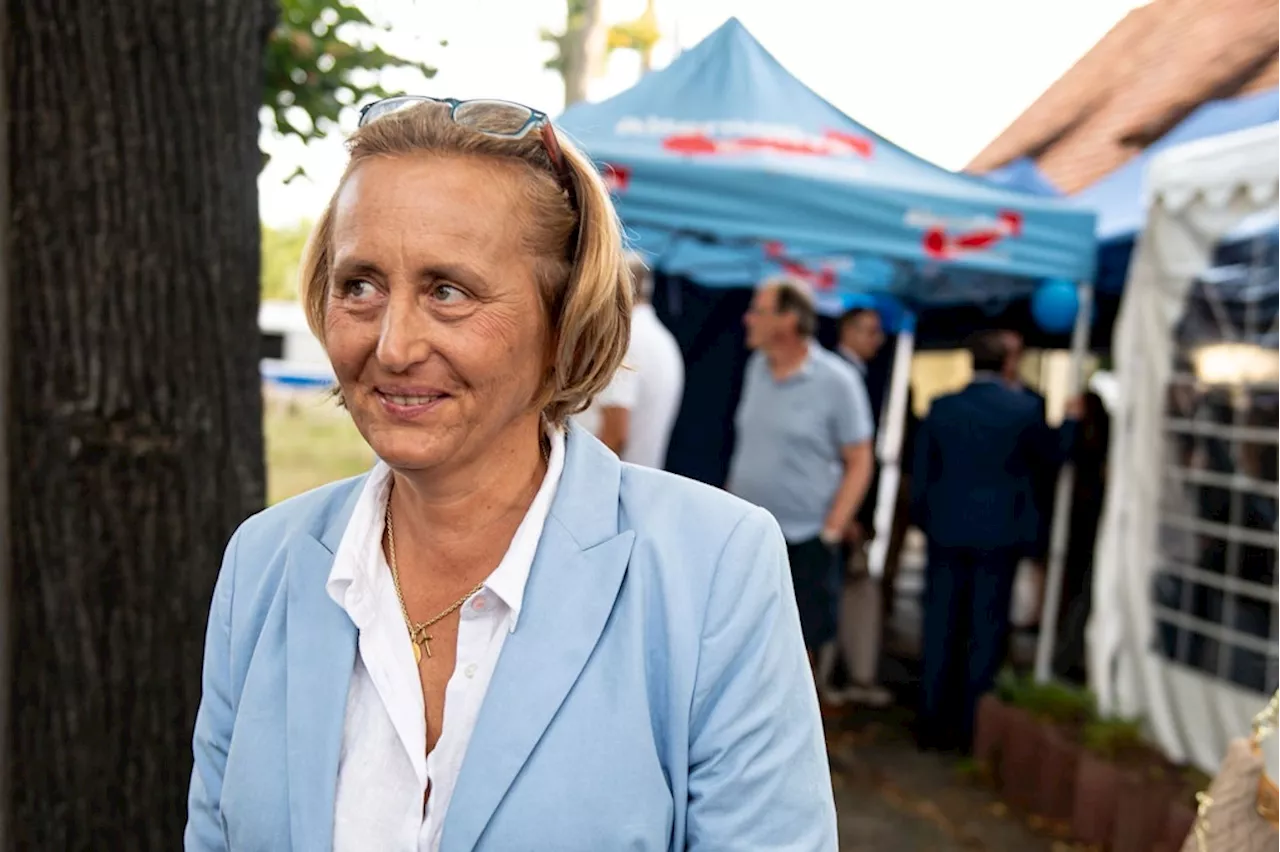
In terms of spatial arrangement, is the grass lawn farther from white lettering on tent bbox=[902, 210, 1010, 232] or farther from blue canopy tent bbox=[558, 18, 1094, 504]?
white lettering on tent bbox=[902, 210, 1010, 232]

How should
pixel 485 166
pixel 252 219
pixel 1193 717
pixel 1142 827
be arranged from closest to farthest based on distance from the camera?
pixel 485 166, pixel 252 219, pixel 1142 827, pixel 1193 717

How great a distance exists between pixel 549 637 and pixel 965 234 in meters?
4.49

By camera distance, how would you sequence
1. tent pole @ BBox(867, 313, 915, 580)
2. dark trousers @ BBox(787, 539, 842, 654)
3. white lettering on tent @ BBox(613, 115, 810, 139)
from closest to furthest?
white lettering on tent @ BBox(613, 115, 810, 139) < dark trousers @ BBox(787, 539, 842, 654) < tent pole @ BBox(867, 313, 915, 580)

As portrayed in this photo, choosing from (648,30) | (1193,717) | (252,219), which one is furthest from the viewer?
(648,30)

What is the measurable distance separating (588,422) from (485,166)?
3.34 metres

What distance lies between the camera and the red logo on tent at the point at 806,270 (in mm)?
8812

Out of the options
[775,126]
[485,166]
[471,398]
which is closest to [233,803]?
[471,398]

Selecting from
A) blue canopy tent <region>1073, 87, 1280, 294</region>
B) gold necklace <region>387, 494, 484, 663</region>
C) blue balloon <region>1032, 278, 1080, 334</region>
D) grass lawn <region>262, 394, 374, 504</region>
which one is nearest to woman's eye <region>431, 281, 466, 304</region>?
gold necklace <region>387, 494, 484, 663</region>

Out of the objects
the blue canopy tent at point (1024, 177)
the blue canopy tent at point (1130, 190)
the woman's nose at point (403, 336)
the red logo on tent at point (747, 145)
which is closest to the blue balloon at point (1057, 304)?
the blue canopy tent at point (1130, 190)

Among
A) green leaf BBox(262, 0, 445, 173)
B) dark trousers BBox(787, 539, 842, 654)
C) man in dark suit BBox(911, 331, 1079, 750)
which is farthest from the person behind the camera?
man in dark suit BBox(911, 331, 1079, 750)

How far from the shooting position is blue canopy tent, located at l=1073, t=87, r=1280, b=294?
5.18 m

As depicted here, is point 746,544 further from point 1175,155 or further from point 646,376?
point 1175,155

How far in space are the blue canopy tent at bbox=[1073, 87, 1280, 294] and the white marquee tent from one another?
164 millimetres

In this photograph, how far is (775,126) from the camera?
562 cm
